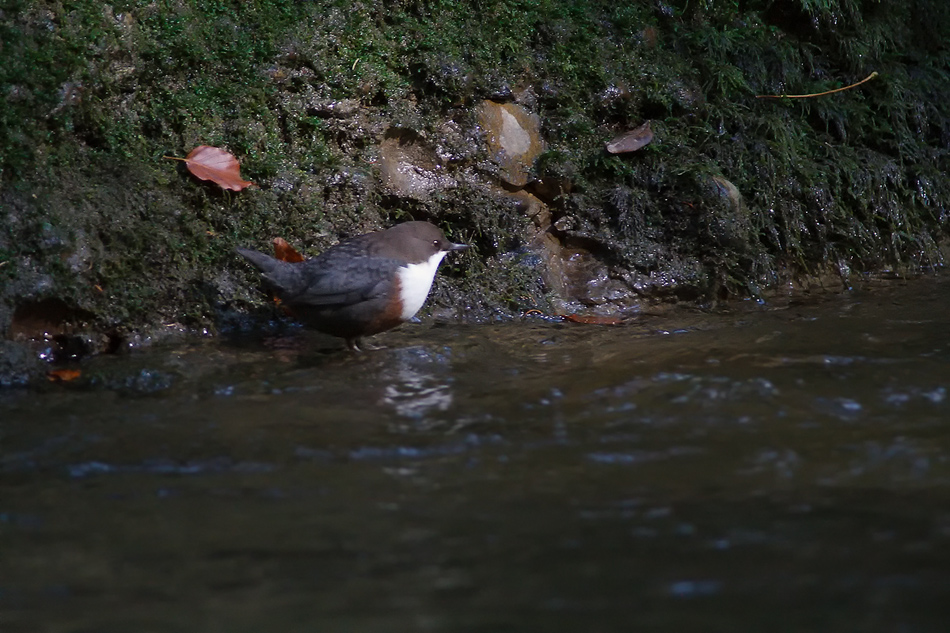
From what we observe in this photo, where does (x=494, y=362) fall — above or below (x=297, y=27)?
below

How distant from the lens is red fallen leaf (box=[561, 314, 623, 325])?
512 centimetres

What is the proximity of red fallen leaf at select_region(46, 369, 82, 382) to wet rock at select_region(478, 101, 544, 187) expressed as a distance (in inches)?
102

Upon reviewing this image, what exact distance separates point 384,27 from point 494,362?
2.36 m

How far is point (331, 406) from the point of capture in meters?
3.63

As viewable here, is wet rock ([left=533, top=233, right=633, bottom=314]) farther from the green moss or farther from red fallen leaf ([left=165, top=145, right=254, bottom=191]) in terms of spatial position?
red fallen leaf ([left=165, top=145, right=254, bottom=191])

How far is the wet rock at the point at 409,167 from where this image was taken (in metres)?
5.32

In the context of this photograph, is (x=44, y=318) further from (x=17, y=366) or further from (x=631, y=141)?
(x=631, y=141)

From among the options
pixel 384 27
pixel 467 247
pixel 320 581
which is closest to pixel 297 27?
pixel 384 27

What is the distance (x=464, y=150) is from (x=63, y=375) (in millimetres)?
2547

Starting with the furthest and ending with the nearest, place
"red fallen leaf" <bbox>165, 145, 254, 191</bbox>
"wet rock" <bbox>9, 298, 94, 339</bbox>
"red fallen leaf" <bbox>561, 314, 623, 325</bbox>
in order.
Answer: "red fallen leaf" <bbox>561, 314, 623, 325</bbox> < "red fallen leaf" <bbox>165, 145, 254, 191</bbox> < "wet rock" <bbox>9, 298, 94, 339</bbox>

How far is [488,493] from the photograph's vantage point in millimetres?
2742

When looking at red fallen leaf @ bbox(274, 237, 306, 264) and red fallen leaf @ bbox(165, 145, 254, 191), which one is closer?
red fallen leaf @ bbox(165, 145, 254, 191)

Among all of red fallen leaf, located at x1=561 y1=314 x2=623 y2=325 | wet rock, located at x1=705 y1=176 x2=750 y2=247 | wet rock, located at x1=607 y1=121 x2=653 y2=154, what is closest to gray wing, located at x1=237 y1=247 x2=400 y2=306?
red fallen leaf, located at x1=561 y1=314 x2=623 y2=325

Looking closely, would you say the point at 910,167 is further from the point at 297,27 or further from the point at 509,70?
the point at 297,27
